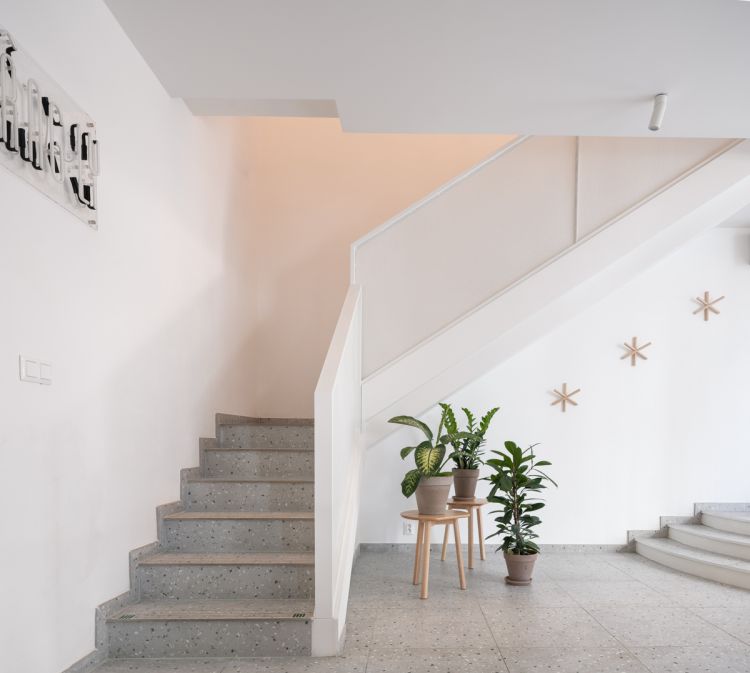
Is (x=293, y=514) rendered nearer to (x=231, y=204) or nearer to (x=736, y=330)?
(x=231, y=204)

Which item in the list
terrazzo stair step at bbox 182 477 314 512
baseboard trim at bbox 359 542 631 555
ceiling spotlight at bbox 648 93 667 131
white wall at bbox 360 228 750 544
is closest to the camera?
ceiling spotlight at bbox 648 93 667 131

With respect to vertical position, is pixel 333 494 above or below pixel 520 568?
above

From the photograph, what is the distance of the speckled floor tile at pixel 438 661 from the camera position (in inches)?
131

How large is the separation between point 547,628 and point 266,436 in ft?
7.91

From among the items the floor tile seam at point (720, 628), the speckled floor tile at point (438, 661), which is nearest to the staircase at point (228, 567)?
the speckled floor tile at point (438, 661)

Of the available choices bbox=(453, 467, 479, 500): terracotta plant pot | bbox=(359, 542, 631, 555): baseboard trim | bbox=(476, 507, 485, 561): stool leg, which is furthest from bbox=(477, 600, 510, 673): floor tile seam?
bbox=(359, 542, 631, 555): baseboard trim

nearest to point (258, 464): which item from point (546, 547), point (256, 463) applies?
point (256, 463)

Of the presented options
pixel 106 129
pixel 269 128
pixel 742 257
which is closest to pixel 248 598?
pixel 106 129

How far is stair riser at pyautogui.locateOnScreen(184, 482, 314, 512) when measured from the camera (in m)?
4.47

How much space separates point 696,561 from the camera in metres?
5.42

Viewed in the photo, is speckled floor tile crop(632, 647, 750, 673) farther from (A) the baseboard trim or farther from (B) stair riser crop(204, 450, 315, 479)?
(A) the baseboard trim

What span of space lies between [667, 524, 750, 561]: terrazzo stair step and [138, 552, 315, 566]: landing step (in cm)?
341

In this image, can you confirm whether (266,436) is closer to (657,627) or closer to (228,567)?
(228,567)

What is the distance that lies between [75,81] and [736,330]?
19.4 feet
